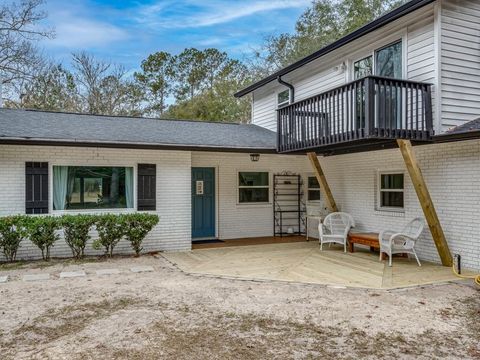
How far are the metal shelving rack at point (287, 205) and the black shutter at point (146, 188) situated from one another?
13.1ft

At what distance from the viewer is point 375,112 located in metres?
6.68

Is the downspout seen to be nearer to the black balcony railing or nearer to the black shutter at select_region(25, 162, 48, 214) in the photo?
the black balcony railing

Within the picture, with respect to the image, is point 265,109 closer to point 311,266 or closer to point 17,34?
point 311,266

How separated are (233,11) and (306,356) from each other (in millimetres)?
14803

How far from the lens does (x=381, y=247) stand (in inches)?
303

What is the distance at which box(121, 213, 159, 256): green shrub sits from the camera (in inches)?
322

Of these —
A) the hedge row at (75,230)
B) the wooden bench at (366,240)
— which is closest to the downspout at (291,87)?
the wooden bench at (366,240)

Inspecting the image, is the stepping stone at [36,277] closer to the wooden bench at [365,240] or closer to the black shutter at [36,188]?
the black shutter at [36,188]

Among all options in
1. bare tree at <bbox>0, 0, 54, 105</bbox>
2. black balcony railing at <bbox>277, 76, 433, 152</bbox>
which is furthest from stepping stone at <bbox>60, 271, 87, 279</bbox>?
bare tree at <bbox>0, 0, 54, 105</bbox>

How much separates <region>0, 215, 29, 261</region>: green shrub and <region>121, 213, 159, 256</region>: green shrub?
5.95ft

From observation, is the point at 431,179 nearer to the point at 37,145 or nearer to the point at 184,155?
the point at 184,155

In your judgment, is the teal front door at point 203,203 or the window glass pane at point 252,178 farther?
the window glass pane at point 252,178

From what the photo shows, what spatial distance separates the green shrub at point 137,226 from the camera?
818cm

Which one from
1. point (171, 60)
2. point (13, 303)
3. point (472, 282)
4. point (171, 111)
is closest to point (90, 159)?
point (13, 303)
